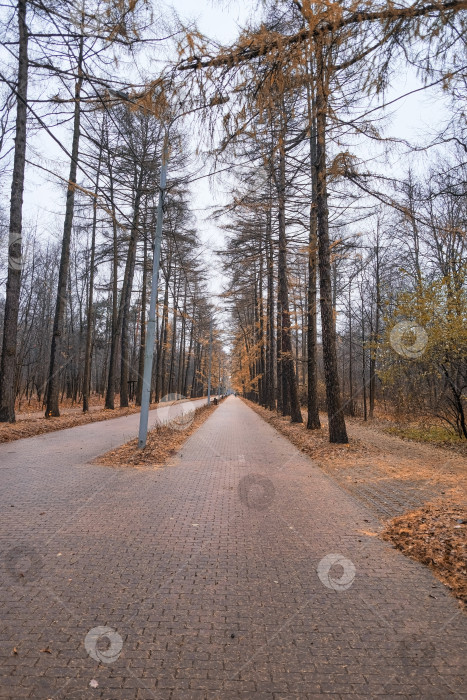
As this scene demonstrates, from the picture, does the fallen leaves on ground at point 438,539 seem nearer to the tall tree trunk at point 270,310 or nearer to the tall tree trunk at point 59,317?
the tall tree trunk at point 270,310

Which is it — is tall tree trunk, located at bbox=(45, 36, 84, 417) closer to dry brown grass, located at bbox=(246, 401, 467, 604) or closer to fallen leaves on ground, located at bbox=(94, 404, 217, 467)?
fallen leaves on ground, located at bbox=(94, 404, 217, 467)

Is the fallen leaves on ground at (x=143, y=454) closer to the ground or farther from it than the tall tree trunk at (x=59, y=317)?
closer to the ground

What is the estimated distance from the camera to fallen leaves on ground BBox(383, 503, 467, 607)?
11.1 ft

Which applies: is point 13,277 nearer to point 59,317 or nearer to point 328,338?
point 59,317

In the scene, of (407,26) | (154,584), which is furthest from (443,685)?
(407,26)

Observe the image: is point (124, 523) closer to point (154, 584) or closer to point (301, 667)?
point (154, 584)

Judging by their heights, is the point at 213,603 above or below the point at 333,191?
below

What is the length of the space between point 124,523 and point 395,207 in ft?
20.0

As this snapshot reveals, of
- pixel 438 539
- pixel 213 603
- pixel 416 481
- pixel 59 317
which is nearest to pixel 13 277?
pixel 59 317

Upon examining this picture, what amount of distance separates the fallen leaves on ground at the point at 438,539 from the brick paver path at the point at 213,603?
0.16m

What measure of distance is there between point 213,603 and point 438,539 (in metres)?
2.58

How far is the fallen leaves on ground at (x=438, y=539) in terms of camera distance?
11.1 feet

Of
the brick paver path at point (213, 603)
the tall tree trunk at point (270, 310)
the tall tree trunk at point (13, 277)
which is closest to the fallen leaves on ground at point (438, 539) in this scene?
the brick paver path at point (213, 603)

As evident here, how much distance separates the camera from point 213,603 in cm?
290
